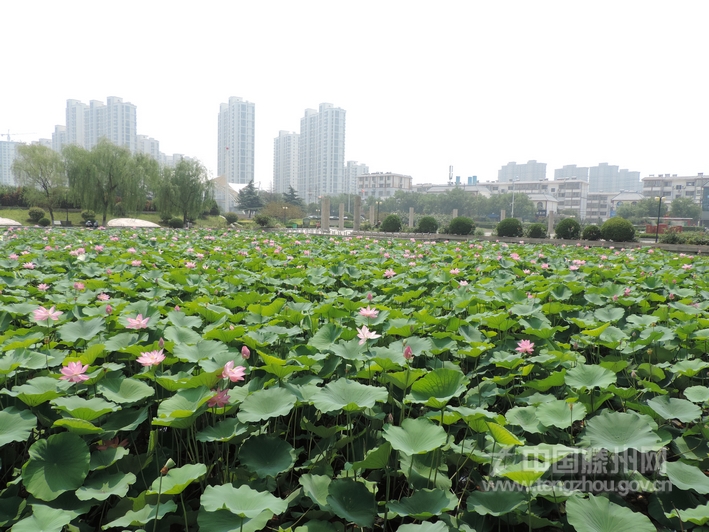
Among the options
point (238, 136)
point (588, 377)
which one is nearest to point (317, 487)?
point (588, 377)

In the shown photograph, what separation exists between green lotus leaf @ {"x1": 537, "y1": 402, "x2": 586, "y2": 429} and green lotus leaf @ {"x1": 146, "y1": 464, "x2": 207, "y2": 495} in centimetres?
94

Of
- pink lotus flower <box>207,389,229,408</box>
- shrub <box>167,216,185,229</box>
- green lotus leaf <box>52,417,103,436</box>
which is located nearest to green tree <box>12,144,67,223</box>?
shrub <box>167,216,185,229</box>

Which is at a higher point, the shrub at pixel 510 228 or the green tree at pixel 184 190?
the green tree at pixel 184 190

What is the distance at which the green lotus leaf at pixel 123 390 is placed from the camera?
1363 millimetres

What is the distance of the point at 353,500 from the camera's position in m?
1.09

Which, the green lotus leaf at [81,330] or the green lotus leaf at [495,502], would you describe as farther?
the green lotus leaf at [81,330]

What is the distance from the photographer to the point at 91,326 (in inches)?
77.1

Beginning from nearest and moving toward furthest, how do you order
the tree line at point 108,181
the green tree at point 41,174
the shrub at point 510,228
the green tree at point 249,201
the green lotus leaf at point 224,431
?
the green lotus leaf at point 224,431, the shrub at point 510,228, the tree line at point 108,181, the green tree at point 41,174, the green tree at point 249,201

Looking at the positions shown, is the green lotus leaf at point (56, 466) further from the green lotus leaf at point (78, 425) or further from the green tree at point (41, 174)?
the green tree at point (41, 174)

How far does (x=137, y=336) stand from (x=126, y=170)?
2900cm

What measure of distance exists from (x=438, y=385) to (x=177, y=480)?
0.74 meters

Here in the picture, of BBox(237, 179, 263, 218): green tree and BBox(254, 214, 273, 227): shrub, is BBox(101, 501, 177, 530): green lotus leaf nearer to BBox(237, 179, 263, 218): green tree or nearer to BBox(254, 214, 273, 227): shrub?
BBox(254, 214, 273, 227): shrub

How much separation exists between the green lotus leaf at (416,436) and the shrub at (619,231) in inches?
727

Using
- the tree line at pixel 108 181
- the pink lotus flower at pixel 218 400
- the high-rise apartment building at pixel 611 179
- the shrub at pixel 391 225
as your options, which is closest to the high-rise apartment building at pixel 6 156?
the tree line at pixel 108 181
